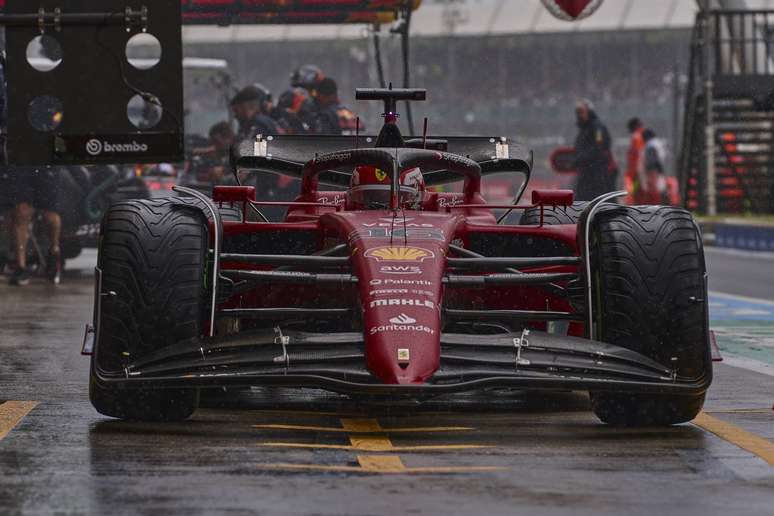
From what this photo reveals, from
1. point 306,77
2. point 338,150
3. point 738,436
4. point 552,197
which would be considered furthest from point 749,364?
point 306,77

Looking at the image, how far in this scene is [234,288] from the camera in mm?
8211

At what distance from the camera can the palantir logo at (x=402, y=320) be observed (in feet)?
23.8

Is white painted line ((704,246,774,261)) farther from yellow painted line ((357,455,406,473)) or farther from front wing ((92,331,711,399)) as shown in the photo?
yellow painted line ((357,455,406,473))

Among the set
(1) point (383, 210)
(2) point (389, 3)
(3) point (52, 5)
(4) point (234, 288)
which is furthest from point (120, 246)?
(2) point (389, 3)

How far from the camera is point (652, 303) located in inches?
302

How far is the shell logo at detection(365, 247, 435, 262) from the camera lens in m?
7.65

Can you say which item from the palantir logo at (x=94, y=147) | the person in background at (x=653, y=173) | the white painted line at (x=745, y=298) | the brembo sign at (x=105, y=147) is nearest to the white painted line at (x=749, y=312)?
the white painted line at (x=745, y=298)

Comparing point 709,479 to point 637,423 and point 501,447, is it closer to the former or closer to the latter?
point 501,447

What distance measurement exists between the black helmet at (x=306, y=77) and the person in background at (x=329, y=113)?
0.65 m

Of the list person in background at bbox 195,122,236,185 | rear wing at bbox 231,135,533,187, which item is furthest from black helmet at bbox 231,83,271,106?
rear wing at bbox 231,135,533,187

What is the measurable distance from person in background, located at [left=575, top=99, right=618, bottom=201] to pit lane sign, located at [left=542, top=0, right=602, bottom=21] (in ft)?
4.53

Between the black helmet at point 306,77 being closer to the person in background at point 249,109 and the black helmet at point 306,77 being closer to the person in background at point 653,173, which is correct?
the person in background at point 249,109

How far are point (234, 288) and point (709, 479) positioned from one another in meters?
2.71

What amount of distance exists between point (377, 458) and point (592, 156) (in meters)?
18.6
